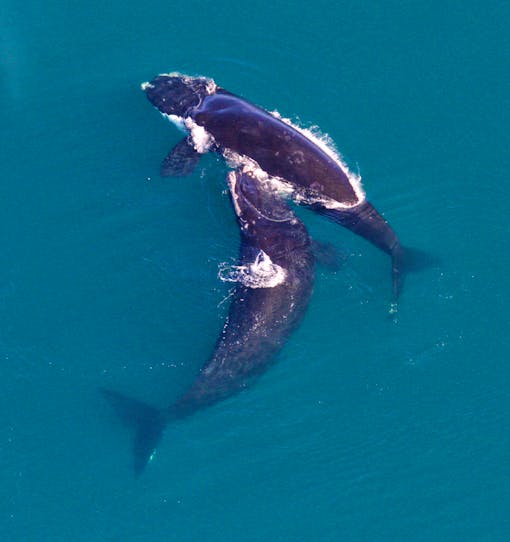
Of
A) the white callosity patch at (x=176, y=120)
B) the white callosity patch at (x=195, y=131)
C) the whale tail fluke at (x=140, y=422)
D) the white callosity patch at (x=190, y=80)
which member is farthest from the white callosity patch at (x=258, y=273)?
the white callosity patch at (x=190, y=80)

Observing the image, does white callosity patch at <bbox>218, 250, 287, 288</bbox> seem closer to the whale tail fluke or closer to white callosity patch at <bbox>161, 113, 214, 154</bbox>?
white callosity patch at <bbox>161, 113, 214, 154</bbox>

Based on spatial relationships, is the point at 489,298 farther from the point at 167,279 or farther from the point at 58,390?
the point at 58,390

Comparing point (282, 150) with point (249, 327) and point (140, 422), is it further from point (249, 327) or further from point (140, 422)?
point (140, 422)

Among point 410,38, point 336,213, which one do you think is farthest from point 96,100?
point 410,38

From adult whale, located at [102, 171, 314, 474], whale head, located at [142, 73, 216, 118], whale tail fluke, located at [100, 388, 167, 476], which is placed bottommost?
whale tail fluke, located at [100, 388, 167, 476]

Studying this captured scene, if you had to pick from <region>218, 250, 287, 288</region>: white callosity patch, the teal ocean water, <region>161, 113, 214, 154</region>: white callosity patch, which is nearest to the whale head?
<region>161, 113, 214, 154</region>: white callosity patch

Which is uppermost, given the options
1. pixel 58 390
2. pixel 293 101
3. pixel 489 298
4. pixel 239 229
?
pixel 293 101

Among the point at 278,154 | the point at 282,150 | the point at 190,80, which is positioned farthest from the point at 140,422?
the point at 190,80
